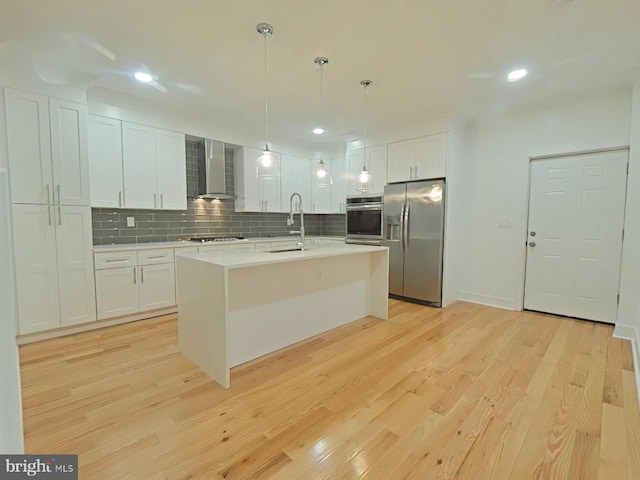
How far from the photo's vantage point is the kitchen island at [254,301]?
2.23 meters

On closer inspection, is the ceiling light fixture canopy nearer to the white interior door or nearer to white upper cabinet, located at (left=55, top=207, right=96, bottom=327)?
the white interior door

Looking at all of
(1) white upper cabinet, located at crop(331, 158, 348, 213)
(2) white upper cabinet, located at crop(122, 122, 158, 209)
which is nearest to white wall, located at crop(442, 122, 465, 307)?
(1) white upper cabinet, located at crop(331, 158, 348, 213)

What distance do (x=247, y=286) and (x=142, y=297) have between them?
71.9 inches

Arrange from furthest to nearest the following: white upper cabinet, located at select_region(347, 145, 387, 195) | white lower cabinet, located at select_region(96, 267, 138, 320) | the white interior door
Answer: white upper cabinet, located at select_region(347, 145, 387, 195) → the white interior door → white lower cabinet, located at select_region(96, 267, 138, 320)

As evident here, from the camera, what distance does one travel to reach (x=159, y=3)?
2.00 meters

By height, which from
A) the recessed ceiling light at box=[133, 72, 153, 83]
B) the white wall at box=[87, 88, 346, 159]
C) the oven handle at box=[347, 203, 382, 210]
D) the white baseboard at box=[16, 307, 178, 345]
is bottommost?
the white baseboard at box=[16, 307, 178, 345]

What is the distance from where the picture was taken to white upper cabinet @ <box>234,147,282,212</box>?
4.84 meters

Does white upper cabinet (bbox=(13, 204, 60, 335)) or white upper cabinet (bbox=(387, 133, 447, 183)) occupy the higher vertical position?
white upper cabinet (bbox=(387, 133, 447, 183))

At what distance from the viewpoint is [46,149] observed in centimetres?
288

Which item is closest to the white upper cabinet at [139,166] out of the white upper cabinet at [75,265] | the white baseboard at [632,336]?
the white upper cabinet at [75,265]

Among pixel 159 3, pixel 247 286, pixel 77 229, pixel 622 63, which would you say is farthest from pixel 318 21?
pixel 77 229

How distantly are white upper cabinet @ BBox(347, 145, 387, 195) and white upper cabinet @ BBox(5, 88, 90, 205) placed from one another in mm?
3599

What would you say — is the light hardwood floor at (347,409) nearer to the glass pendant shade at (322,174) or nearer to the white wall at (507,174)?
the white wall at (507,174)

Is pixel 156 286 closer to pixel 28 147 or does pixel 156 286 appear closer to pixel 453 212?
pixel 28 147
